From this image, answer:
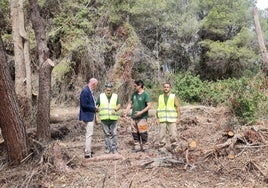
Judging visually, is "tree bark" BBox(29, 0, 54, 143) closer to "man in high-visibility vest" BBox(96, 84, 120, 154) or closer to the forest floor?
the forest floor

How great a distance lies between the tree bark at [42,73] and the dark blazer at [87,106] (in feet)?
2.91

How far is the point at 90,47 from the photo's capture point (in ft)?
49.6

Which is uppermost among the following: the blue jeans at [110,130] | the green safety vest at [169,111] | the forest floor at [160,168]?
the green safety vest at [169,111]

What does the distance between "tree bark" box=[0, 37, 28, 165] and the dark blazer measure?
149cm

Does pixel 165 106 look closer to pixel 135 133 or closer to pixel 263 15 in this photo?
pixel 135 133

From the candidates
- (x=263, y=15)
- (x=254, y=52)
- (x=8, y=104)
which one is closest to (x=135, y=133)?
(x=8, y=104)

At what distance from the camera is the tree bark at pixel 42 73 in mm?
6617

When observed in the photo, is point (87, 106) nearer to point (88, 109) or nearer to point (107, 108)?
point (88, 109)

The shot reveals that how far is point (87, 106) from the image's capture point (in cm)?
737

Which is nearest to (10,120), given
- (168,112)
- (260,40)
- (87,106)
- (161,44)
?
(87,106)

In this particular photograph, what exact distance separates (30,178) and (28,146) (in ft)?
2.91

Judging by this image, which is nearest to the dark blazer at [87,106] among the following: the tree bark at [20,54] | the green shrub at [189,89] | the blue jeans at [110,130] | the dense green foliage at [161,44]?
the blue jeans at [110,130]

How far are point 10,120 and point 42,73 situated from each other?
3.70 feet

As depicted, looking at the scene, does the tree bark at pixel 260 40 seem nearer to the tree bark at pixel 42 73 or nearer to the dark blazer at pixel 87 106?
the dark blazer at pixel 87 106
